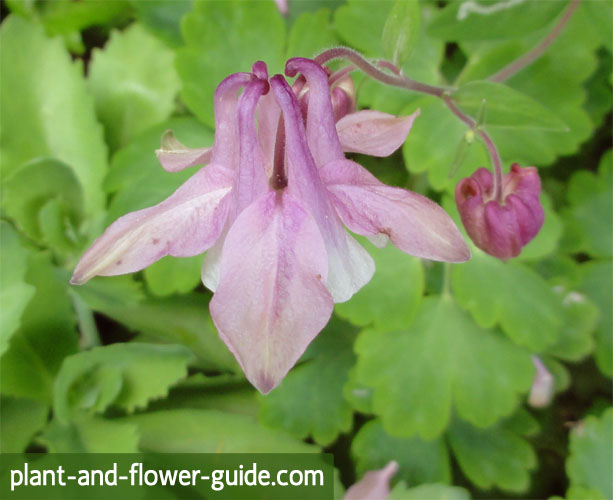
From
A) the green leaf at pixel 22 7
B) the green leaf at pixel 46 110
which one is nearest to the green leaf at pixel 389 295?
the green leaf at pixel 46 110

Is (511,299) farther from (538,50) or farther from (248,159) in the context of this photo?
(248,159)

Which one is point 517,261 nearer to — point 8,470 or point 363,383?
point 363,383

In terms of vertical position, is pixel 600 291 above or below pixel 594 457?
above

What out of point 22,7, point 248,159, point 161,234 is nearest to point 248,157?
point 248,159

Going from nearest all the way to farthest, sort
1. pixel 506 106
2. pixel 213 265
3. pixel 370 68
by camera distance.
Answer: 1. pixel 213 265
2. pixel 370 68
3. pixel 506 106

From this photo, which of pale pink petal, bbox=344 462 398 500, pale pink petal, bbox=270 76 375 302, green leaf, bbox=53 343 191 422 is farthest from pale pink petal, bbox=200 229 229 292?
pale pink petal, bbox=344 462 398 500

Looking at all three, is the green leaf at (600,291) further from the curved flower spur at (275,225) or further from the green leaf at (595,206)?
the curved flower spur at (275,225)

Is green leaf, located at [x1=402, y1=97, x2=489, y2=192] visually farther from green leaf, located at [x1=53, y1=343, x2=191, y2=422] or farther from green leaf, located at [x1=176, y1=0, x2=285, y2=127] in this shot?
green leaf, located at [x1=53, y1=343, x2=191, y2=422]
